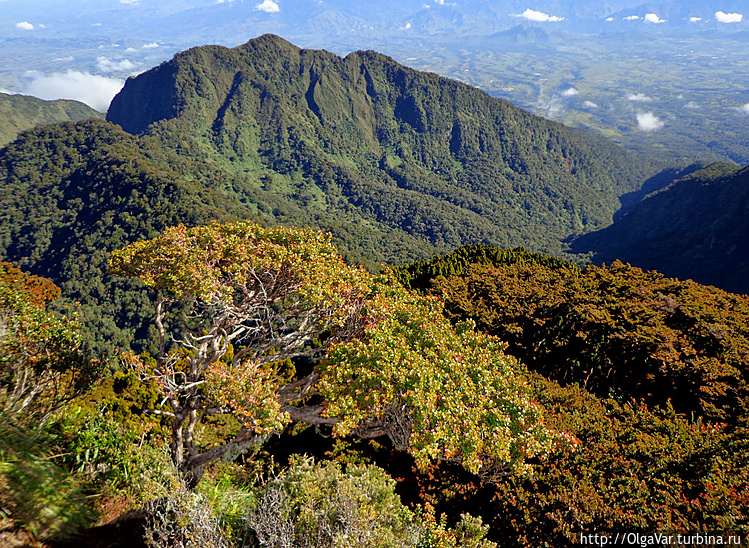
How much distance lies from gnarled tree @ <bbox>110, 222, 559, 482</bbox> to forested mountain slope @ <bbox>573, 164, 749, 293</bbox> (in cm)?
10799

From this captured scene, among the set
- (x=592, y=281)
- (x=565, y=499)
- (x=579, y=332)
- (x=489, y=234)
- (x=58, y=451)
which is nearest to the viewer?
(x=58, y=451)

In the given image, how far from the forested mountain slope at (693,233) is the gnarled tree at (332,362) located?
108 meters

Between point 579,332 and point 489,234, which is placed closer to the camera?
point 579,332

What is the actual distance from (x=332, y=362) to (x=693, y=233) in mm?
149018

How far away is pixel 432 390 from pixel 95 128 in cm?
16515

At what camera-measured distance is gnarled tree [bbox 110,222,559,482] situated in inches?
349

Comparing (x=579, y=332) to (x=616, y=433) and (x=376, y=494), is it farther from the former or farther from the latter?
(x=376, y=494)

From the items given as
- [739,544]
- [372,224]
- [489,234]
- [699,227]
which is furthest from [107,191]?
[699,227]

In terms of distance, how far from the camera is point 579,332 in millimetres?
15531

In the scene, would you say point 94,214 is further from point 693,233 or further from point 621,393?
point 693,233

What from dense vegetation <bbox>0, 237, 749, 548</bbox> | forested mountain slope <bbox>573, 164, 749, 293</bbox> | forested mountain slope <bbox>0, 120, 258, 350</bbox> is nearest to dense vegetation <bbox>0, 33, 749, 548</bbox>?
dense vegetation <bbox>0, 237, 749, 548</bbox>

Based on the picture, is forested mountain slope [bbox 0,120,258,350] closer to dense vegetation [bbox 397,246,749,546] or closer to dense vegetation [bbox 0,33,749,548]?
dense vegetation [bbox 0,33,749,548]

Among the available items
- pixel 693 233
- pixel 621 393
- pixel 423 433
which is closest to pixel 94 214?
pixel 423 433

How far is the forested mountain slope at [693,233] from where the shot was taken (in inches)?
3912
